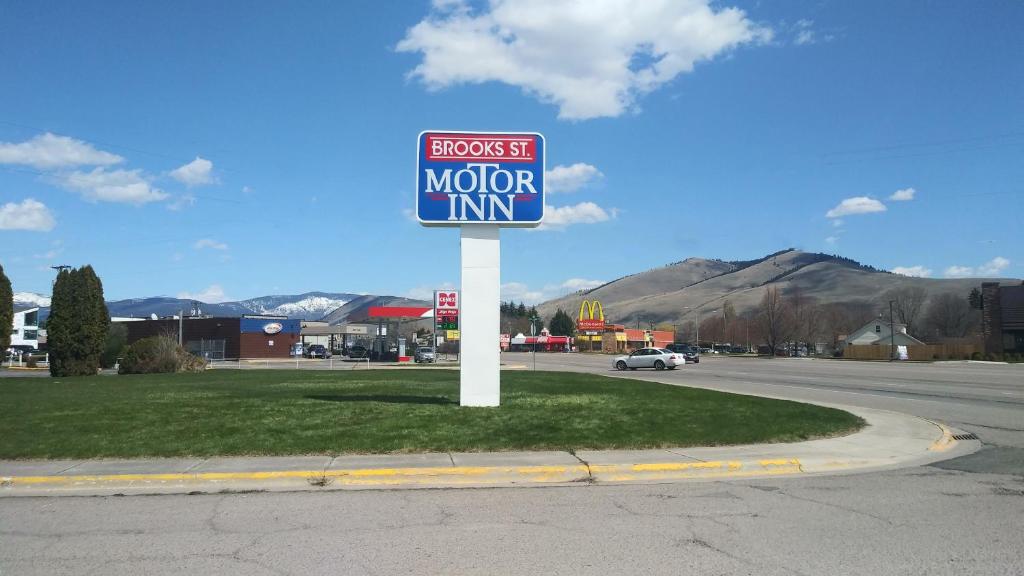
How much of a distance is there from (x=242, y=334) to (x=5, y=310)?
48.5 metres

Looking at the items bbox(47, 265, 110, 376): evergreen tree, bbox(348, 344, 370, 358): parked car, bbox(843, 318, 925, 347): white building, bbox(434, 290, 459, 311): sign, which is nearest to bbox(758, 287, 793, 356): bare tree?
bbox(843, 318, 925, 347): white building

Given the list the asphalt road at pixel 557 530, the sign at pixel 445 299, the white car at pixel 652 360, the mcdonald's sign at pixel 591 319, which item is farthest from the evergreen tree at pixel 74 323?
the mcdonald's sign at pixel 591 319

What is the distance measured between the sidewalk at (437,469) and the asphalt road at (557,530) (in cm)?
52

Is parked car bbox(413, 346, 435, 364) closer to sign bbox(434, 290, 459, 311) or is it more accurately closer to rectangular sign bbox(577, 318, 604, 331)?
sign bbox(434, 290, 459, 311)

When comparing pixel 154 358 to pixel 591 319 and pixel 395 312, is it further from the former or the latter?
pixel 591 319

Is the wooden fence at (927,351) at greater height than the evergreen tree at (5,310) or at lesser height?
lesser

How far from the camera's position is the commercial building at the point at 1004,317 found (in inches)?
2656

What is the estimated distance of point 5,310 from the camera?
29.1 meters

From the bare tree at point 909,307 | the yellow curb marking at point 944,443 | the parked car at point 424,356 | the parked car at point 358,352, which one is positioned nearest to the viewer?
the yellow curb marking at point 944,443

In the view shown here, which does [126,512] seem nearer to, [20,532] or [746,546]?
[20,532]

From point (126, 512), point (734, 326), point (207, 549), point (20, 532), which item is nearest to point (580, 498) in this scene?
point (207, 549)

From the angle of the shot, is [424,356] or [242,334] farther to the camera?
[242,334]

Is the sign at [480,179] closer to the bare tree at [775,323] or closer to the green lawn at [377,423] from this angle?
the green lawn at [377,423]

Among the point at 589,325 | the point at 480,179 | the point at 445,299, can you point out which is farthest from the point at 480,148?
the point at 589,325
